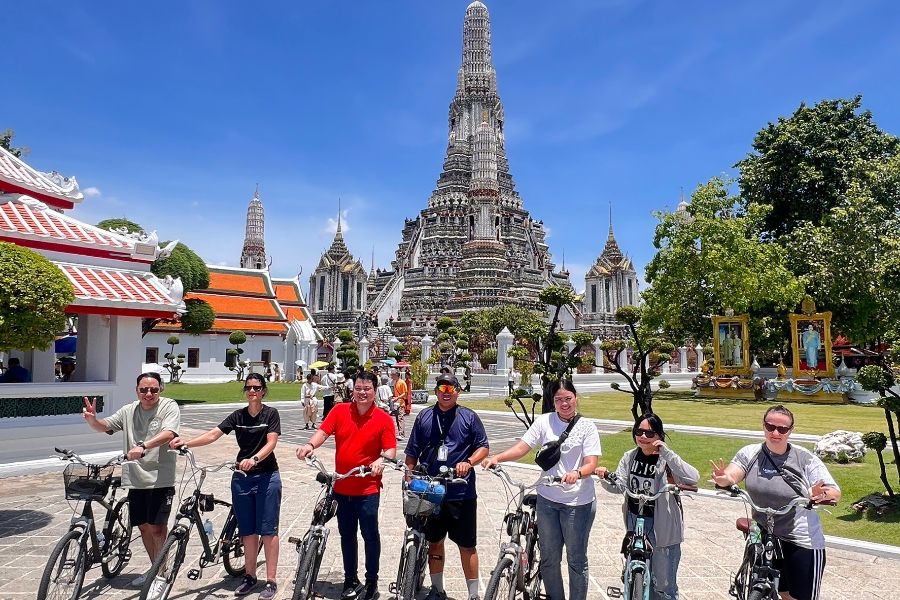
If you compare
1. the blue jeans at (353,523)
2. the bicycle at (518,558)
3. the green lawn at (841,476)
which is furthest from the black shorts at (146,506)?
the green lawn at (841,476)

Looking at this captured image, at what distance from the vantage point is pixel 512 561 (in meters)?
4.07

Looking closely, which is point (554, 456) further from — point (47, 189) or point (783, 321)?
point (783, 321)

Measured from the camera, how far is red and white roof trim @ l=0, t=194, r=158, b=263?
10.5m

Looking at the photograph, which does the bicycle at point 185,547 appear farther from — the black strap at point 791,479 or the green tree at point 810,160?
the green tree at point 810,160

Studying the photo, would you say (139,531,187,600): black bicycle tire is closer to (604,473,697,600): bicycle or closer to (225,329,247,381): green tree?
(604,473,697,600): bicycle

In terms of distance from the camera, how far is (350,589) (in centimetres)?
478

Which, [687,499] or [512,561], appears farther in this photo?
[687,499]

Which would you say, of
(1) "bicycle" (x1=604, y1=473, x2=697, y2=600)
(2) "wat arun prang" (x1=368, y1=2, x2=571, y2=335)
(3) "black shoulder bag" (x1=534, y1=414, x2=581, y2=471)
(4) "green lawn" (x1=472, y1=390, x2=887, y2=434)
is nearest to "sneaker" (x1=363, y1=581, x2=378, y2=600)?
(3) "black shoulder bag" (x1=534, y1=414, x2=581, y2=471)

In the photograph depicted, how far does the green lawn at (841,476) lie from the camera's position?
7004mm

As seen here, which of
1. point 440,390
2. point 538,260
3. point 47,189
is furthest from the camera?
point 538,260

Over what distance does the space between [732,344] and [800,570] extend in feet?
88.0

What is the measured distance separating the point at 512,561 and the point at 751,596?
57.1 inches

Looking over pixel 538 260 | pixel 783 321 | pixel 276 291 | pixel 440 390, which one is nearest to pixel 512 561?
pixel 440 390

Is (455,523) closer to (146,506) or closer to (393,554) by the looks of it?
(393,554)
